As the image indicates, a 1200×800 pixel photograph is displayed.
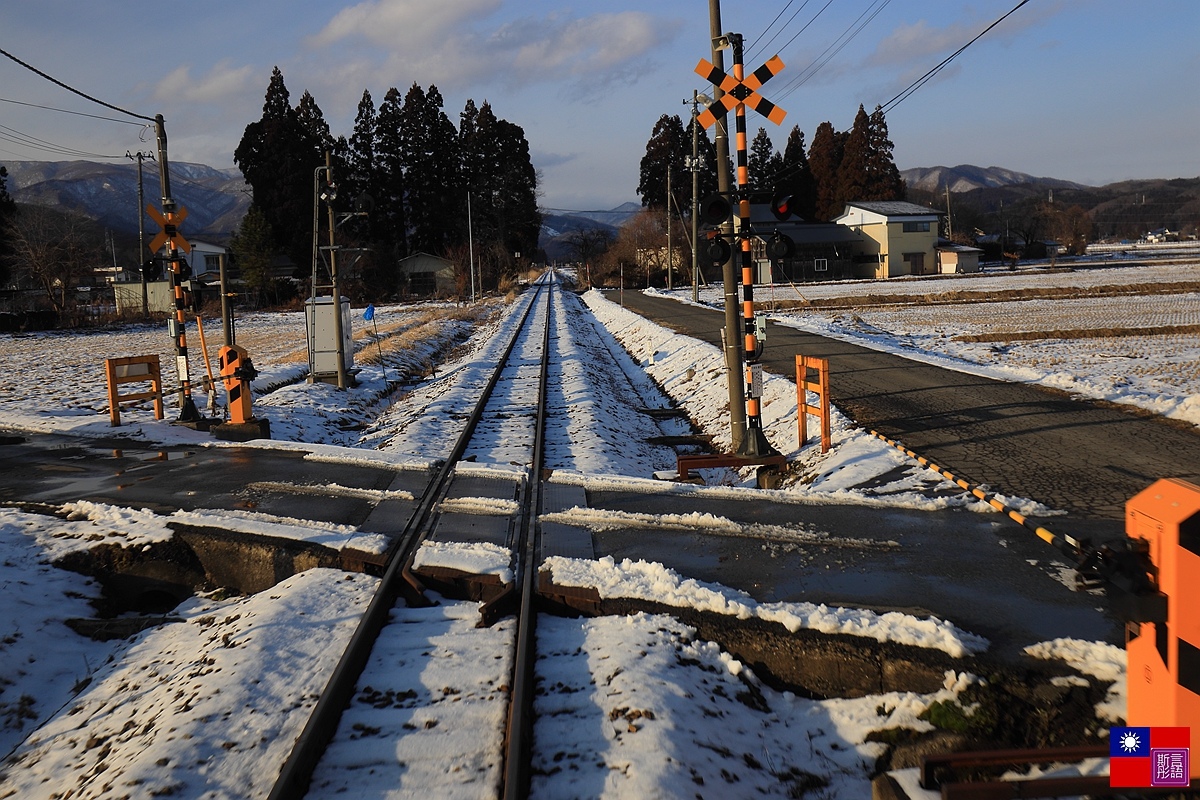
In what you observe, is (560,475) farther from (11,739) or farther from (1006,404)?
(1006,404)

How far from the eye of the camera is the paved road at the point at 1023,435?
794cm

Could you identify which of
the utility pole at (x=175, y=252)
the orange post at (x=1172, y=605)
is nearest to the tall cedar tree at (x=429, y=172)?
the utility pole at (x=175, y=252)

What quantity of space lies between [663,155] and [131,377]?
82.3 m

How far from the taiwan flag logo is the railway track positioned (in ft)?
7.76

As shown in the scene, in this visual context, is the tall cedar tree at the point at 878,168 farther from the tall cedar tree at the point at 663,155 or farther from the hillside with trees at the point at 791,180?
the tall cedar tree at the point at 663,155

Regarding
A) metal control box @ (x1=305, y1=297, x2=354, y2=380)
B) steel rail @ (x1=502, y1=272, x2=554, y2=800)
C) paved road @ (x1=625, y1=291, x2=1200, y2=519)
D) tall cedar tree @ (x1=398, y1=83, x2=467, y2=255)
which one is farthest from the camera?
tall cedar tree @ (x1=398, y1=83, x2=467, y2=255)

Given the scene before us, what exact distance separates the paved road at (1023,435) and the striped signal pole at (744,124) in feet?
5.67

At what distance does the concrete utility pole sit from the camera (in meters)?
9.92

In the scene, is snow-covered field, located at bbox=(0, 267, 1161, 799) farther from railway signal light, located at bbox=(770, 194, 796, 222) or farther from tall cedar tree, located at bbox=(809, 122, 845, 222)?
tall cedar tree, located at bbox=(809, 122, 845, 222)

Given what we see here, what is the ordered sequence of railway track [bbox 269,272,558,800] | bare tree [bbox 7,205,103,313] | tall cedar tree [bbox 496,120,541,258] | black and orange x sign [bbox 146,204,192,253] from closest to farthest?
railway track [bbox 269,272,558,800] → black and orange x sign [bbox 146,204,192,253] → bare tree [bbox 7,205,103,313] → tall cedar tree [bbox 496,120,541,258]

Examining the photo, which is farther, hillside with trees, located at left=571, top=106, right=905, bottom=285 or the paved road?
hillside with trees, located at left=571, top=106, right=905, bottom=285

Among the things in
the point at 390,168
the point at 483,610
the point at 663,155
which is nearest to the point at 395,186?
the point at 390,168

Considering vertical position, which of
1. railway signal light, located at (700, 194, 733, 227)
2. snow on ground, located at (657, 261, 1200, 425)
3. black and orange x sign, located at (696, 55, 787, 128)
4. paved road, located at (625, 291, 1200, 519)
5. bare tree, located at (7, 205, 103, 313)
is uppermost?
bare tree, located at (7, 205, 103, 313)

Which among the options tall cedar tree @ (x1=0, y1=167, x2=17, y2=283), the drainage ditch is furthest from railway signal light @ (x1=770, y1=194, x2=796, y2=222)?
tall cedar tree @ (x1=0, y1=167, x2=17, y2=283)
